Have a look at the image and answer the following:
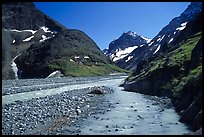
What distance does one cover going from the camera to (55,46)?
199000mm

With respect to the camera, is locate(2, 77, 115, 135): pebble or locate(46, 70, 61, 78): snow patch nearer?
locate(2, 77, 115, 135): pebble

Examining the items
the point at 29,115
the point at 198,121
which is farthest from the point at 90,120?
the point at 198,121

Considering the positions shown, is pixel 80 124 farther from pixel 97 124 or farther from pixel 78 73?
pixel 78 73

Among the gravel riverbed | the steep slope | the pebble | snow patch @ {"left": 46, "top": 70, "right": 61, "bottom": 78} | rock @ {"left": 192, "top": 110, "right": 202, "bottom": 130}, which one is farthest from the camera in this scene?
snow patch @ {"left": 46, "top": 70, "right": 61, "bottom": 78}

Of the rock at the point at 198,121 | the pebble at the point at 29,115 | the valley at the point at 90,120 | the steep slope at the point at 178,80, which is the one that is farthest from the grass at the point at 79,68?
the rock at the point at 198,121

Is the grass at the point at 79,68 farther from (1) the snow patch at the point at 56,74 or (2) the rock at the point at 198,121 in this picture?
(2) the rock at the point at 198,121

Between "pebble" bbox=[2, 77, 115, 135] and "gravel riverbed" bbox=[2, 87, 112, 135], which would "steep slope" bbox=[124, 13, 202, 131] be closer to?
"gravel riverbed" bbox=[2, 87, 112, 135]

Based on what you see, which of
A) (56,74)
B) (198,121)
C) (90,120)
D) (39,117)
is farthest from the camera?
(56,74)

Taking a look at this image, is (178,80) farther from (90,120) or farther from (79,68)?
(79,68)

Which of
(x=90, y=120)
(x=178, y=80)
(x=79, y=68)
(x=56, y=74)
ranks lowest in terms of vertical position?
(x=90, y=120)

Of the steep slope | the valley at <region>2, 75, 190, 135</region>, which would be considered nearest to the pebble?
the valley at <region>2, 75, 190, 135</region>

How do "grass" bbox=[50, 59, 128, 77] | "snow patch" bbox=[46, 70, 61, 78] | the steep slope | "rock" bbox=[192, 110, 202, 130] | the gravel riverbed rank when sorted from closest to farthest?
"rock" bbox=[192, 110, 202, 130] → the gravel riverbed → the steep slope → "snow patch" bbox=[46, 70, 61, 78] → "grass" bbox=[50, 59, 128, 77]

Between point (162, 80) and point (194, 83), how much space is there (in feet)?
61.8

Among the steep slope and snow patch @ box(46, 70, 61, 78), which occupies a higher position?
snow patch @ box(46, 70, 61, 78)
